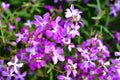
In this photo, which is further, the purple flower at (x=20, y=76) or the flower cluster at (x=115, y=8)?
the flower cluster at (x=115, y=8)

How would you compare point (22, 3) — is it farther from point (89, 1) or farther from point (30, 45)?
point (30, 45)

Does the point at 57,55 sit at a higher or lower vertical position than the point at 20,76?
higher

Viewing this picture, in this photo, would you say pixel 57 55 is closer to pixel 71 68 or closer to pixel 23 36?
pixel 71 68

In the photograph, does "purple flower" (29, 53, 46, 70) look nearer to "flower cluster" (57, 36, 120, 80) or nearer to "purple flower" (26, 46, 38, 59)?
"purple flower" (26, 46, 38, 59)

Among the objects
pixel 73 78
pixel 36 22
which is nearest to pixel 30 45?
pixel 36 22

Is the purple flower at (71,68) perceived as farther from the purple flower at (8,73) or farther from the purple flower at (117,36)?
the purple flower at (117,36)

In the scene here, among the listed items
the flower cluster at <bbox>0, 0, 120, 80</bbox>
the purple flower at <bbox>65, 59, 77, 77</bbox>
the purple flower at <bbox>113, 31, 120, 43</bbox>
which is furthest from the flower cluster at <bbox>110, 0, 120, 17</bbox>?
the purple flower at <bbox>65, 59, 77, 77</bbox>

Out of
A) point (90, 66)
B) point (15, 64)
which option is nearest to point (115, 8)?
point (90, 66)

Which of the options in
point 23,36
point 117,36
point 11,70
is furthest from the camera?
point 117,36

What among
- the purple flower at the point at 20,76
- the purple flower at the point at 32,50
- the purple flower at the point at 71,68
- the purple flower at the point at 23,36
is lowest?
the purple flower at the point at 20,76

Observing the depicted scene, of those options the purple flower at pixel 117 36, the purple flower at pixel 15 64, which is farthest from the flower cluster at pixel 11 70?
the purple flower at pixel 117 36

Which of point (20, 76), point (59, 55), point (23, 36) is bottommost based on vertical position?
point (20, 76)

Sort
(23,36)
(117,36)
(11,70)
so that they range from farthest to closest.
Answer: (117,36) < (23,36) < (11,70)
